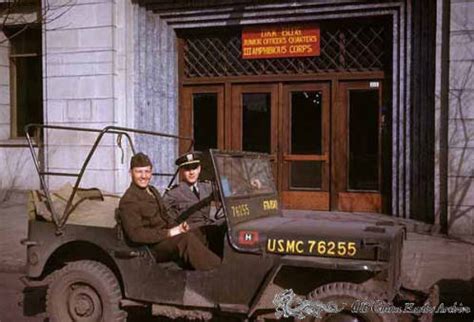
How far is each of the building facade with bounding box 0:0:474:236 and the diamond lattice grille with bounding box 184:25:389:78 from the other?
2 centimetres

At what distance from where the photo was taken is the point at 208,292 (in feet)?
15.1

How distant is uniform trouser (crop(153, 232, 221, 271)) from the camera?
464 cm

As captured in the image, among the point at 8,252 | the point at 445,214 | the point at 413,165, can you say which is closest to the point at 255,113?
the point at 413,165

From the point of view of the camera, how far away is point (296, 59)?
11.4 m

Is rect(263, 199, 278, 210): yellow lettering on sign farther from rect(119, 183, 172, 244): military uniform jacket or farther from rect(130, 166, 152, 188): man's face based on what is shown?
rect(130, 166, 152, 188): man's face

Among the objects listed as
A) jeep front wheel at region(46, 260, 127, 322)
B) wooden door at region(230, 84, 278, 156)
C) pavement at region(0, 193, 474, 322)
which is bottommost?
pavement at region(0, 193, 474, 322)

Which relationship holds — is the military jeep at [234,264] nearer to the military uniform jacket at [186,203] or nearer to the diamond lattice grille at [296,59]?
the military uniform jacket at [186,203]

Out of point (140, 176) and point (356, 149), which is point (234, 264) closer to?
point (140, 176)

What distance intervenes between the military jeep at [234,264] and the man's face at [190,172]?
0.52m

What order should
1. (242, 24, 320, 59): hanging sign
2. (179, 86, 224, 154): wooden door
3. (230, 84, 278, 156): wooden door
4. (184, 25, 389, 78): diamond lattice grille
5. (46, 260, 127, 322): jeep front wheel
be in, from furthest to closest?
(179, 86, 224, 154): wooden door, (230, 84, 278, 156): wooden door, (242, 24, 320, 59): hanging sign, (184, 25, 389, 78): diamond lattice grille, (46, 260, 127, 322): jeep front wheel

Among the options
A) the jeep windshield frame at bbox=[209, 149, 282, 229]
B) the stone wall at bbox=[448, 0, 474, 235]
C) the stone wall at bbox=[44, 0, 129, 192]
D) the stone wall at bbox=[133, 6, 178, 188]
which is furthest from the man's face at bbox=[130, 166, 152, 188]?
the stone wall at bbox=[133, 6, 178, 188]

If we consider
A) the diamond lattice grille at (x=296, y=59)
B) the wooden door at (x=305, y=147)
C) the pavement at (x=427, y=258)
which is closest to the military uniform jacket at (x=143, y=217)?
the pavement at (x=427, y=258)

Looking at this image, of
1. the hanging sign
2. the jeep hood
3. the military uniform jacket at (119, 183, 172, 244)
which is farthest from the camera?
the hanging sign

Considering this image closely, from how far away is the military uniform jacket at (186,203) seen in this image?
515 centimetres
